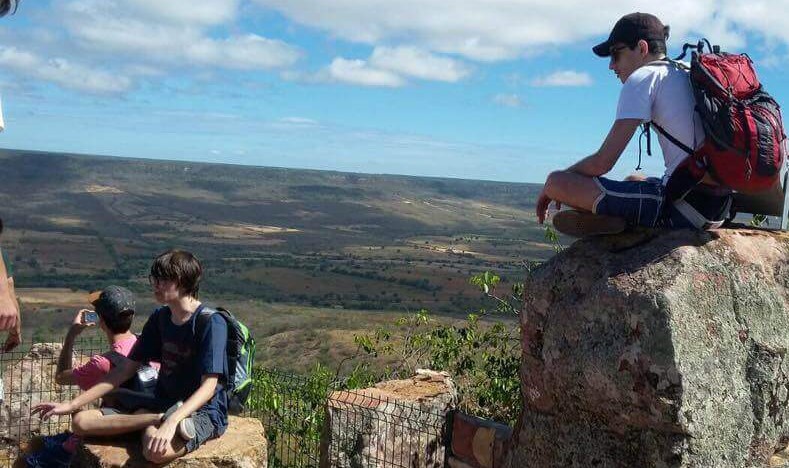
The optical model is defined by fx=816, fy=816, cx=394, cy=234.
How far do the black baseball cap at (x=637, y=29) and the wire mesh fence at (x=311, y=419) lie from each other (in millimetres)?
2839

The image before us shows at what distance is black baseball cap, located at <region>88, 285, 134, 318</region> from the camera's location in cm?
506

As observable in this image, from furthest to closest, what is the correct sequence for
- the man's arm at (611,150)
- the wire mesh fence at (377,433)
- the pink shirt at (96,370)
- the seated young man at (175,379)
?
the wire mesh fence at (377,433) → the pink shirt at (96,370) → the seated young man at (175,379) → the man's arm at (611,150)

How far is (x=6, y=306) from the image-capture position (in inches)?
132

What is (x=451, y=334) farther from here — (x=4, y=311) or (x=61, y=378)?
(x=4, y=311)

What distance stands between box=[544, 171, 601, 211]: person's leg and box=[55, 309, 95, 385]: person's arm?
3.06m

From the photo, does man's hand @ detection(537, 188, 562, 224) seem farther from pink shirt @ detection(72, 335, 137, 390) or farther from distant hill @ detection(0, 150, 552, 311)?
distant hill @ detection(0, 150, 552, 311)

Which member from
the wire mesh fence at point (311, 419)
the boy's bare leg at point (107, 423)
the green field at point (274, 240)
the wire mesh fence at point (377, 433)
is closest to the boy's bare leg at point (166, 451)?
the boy's bare leg at point (107, 423)

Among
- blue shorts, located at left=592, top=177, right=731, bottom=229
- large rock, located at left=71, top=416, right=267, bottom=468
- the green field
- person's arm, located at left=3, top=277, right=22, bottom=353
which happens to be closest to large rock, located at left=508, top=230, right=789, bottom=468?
blue shorts, located at left=592, top=177, right=731, bottom=229

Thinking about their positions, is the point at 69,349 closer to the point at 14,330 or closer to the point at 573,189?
the point at 14,330

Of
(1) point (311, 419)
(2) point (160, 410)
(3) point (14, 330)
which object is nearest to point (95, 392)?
(2) point (160, 410)

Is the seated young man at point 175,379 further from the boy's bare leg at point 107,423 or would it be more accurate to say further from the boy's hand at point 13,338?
the boy's hand at point 13,338

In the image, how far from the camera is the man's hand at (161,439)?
13.1 ft

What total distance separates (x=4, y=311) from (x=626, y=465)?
277 centimetres

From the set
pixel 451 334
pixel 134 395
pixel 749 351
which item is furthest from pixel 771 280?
pixel 451 334
